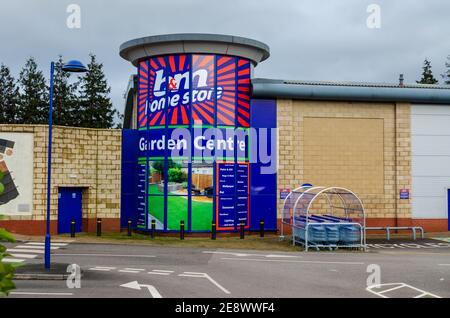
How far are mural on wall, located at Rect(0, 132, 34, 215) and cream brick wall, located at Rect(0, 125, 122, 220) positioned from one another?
31 cm

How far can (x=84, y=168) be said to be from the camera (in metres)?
27.9

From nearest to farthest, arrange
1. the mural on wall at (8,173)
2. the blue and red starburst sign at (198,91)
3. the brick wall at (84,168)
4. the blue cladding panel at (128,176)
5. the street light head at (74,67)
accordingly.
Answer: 1. the street light head at (74,67)
2. the mural on wall at (8,173)
3. the brick wall at (84,168)
4. the blue and red starburst sign at (198,91)
5. the blue cladding panel at (128,176)

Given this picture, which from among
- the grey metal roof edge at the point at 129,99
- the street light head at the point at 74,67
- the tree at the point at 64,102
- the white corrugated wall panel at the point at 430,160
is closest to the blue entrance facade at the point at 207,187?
the grey metal roof edge at the point at 129,99

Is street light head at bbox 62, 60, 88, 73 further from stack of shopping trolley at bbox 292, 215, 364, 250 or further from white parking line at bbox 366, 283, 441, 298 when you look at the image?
stack of shopping trolley at bbox 292, 215, 364, 250

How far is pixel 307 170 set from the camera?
1117 inches

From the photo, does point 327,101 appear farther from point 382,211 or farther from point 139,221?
point 139,221

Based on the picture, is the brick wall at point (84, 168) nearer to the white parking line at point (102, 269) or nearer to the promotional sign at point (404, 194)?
the white parking line at point (102, 269)

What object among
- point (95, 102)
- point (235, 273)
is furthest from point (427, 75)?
point (235, 273)

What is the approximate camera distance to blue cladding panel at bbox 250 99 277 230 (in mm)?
27875

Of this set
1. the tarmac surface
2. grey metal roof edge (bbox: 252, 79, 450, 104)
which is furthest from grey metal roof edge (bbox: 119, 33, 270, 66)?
the tarmac surface

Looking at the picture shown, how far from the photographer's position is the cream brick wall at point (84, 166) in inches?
1041

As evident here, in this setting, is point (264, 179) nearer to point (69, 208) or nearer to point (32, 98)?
point (69, 208)

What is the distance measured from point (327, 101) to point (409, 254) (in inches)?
398

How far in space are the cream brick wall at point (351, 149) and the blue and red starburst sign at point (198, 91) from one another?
7.92ft
